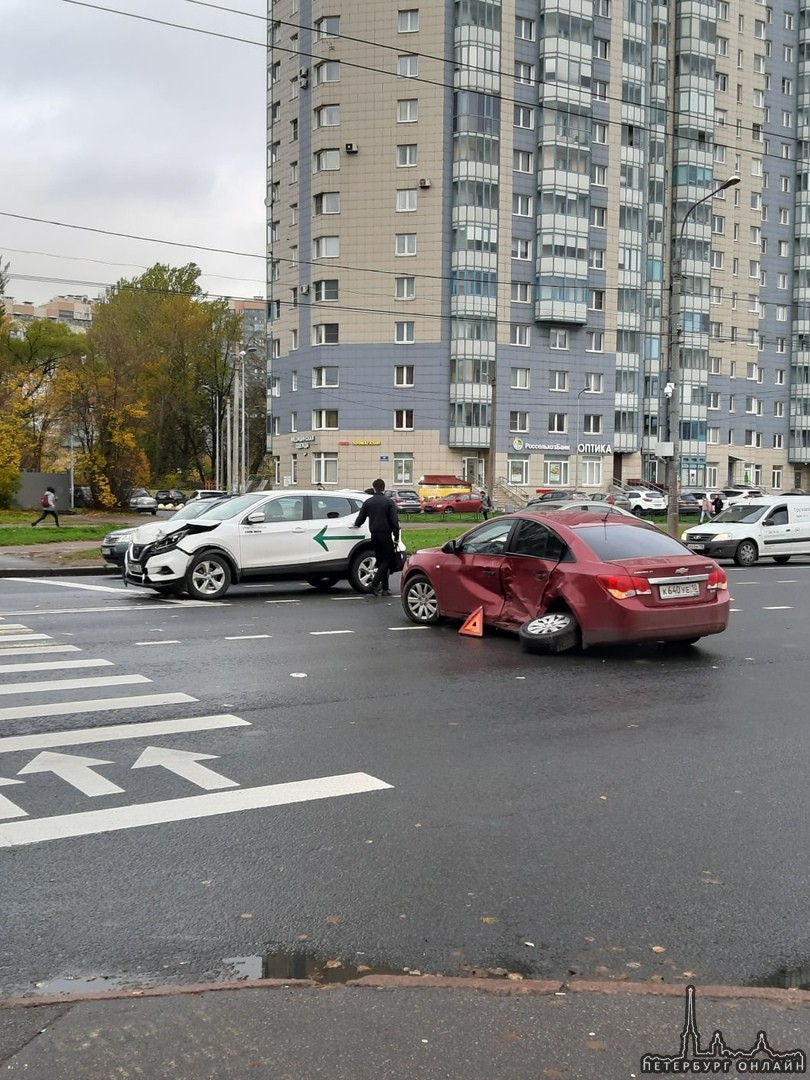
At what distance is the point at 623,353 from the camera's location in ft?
235

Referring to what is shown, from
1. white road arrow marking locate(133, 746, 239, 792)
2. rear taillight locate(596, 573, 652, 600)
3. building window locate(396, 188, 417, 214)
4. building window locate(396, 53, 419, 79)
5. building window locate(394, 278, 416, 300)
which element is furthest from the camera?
building window locate(394, 278, 416, 300)

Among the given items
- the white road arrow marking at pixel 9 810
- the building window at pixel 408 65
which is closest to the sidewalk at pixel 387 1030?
the white road arrow marking at pixel 9 810

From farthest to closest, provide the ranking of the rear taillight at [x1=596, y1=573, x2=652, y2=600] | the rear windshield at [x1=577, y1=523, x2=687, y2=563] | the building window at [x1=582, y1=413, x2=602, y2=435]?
the building window at [x1=582, y1=413, x2=602, y2=435] → the rear windshield at [x1=577, y1=523, x2=687, y2=563] → the rear taillight at [x1=596, y1=573, x2=652, y2=600]

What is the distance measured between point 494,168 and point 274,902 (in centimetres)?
6656

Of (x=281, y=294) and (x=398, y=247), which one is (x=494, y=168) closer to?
(x=398, y=247)

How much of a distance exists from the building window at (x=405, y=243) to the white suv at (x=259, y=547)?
1980 inches

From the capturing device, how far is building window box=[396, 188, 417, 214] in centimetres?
6488

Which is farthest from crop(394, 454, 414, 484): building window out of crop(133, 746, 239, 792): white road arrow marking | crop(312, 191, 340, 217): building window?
crop(133, 746, 239, 792): white road arrow marking

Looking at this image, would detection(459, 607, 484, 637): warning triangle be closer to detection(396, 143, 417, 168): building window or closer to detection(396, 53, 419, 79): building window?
detection(396, 143, 417, 168): building window

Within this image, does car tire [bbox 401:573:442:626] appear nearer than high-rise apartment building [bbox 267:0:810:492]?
Yes

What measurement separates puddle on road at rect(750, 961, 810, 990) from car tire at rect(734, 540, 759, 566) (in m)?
23.3

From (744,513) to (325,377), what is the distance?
42.6m

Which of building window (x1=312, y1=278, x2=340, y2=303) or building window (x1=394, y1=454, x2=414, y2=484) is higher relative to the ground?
building window (x1=312, y1=278, x2=340, y2=303)

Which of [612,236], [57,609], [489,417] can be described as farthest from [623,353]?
[57,609]
